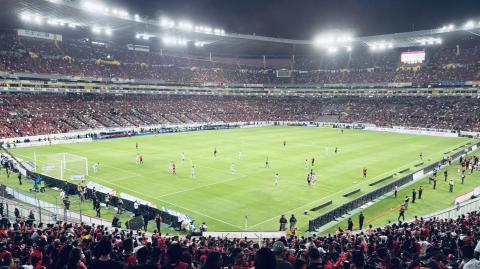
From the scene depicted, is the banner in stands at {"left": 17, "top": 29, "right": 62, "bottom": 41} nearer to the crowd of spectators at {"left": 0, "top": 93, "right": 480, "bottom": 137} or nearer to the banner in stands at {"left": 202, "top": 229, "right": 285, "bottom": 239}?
the crowd of spectators at {"left": 0, "top": 93, "right": 480, "bottom": 137}

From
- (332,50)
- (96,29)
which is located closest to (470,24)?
(332,50)

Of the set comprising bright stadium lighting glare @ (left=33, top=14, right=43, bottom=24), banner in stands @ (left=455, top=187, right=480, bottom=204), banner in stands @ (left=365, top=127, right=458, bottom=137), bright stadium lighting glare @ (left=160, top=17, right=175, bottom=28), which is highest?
bright stadium lighting glare @ (left=160, top=17, right=175, bottom=28)

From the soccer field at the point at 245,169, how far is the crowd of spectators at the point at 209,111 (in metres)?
11.0

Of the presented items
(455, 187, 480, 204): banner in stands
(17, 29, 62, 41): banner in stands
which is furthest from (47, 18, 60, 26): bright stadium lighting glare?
(455, 187, 480, 204): banner in stands

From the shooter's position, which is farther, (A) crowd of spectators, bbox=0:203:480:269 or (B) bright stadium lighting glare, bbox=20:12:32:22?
(B) bright stadium lighting glare, bbox=20:12:32:22

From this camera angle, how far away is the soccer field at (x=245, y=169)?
1036 inches

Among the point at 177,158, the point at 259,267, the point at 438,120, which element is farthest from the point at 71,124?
the point at 438,120

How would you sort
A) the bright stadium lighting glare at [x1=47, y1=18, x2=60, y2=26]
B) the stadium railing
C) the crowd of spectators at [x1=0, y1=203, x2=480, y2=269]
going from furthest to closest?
1. the bright stadium lighting glare at [x1=47, y1=18, x2=60, y2=26]
2. the stadium railing
3. the crowd of spectators at [x1=0, y1=203, x2=480, y2=269]

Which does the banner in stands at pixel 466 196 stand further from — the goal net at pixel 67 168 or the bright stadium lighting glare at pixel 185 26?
the bright stadium lighting glare at pixel 185 26

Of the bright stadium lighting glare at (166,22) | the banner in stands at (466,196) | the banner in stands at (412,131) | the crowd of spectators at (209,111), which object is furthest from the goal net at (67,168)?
the banner in stands at (412,131)

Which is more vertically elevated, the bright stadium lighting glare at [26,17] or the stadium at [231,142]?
the bright stadium lighting glare at [26,17]

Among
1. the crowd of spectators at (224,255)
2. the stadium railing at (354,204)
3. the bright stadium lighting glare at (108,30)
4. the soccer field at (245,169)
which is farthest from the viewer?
the bright stadium lighting glare at (108,30)

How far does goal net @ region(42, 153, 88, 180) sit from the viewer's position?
34.2 metres

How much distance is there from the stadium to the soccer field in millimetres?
261
